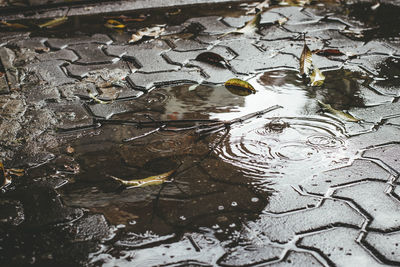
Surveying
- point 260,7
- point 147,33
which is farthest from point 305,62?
point 260,7

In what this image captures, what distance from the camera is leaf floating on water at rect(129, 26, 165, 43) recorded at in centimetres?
421

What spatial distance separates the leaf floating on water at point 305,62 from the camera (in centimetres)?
346

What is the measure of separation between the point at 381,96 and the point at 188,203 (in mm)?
1753

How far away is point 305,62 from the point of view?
356 cm

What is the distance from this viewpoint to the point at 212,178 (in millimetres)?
2305

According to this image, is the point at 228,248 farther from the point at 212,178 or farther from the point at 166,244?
the point at 212,178

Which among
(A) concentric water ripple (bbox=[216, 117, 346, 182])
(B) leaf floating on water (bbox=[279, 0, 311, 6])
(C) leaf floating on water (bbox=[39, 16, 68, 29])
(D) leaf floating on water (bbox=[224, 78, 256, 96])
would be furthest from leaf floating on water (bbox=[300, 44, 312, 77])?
(C) leaf floating on water (bbox=[39, 16, 68, 29])

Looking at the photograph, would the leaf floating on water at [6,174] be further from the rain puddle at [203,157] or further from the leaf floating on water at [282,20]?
the leaf floating on water at [282,20]

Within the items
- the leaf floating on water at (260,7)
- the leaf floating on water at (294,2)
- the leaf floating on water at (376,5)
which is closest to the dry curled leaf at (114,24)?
the leaf floating on water at (260,7)

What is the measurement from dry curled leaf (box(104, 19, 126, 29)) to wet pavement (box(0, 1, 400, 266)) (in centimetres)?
28

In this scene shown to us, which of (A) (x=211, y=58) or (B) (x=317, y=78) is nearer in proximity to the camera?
(B) (x=317, y=78)

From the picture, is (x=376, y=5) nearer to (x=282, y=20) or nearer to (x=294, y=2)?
(x=294, y=2)

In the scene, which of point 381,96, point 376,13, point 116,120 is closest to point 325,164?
point 381,96

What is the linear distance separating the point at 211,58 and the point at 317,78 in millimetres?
900
